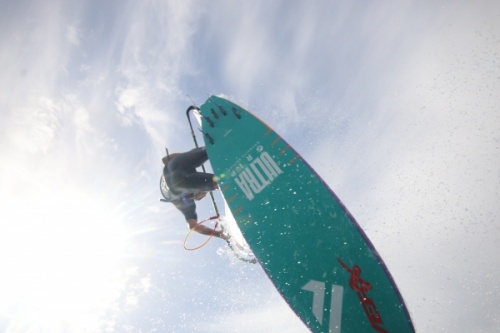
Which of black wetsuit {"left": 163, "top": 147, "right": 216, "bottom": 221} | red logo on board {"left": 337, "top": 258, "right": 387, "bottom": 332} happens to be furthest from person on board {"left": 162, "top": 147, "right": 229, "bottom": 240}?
red logo on board {"left": 337, "top": 258, "right": 387, "bottom": 332}

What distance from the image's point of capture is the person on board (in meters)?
5.88

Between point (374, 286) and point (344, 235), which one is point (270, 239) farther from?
point (374, 286)

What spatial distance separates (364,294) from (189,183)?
3486mm

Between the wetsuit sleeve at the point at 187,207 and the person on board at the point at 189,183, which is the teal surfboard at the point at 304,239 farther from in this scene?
the wetsuit sleeve at the point at 187,207

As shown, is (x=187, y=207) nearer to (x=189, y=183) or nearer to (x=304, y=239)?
(x=189, y=183)

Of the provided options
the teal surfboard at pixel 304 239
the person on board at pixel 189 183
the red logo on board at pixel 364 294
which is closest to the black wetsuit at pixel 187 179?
the person on board at pixel 189 183

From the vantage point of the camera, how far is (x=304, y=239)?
4.67 m

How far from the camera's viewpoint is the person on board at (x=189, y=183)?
588 centimetres

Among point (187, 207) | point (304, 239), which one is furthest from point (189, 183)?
point (304, 239)

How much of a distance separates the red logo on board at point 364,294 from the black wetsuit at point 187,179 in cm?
287

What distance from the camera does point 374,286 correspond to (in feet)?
13.9

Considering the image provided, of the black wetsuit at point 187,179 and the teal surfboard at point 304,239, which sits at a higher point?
the black wetsuit at point 187,179

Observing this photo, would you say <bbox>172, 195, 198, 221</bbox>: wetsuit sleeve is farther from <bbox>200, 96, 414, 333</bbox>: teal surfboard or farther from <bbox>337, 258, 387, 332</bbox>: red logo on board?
<bbox>337, 258, 387, 332</bbox>: red logo on board

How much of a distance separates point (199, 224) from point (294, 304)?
249cm
